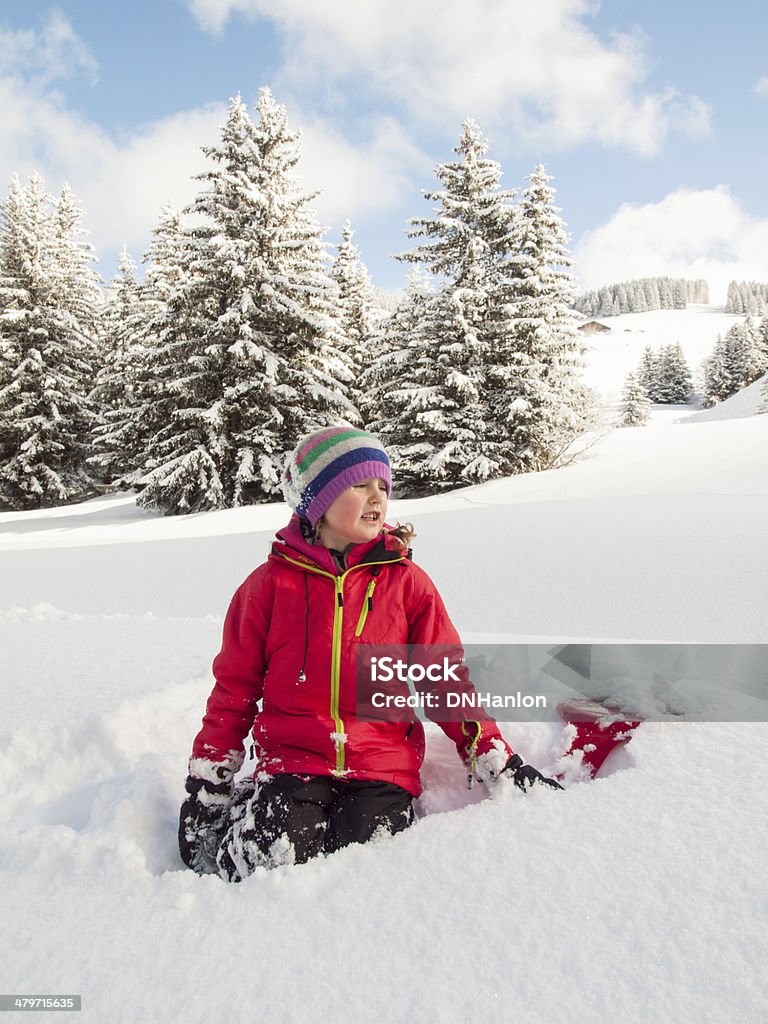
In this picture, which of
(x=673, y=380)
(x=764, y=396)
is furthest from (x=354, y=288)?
(x=673, y=380)

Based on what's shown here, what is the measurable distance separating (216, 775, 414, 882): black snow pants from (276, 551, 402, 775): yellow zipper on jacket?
79 millimetres

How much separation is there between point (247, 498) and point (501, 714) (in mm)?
11841

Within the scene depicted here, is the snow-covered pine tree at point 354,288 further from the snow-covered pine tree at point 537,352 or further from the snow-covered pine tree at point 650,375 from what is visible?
the snow-covered pine tree at point 650,375

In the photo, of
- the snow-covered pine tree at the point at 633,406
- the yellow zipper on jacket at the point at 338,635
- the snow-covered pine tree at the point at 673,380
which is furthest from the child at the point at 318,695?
the snow-covered pine tree at the point at 673,380

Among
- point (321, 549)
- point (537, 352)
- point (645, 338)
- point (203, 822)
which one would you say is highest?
point (645, 338)

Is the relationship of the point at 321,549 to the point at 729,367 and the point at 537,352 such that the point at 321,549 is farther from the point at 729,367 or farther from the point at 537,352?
the point at 729,367

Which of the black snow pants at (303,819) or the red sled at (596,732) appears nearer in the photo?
the black snow pants at (303,819)

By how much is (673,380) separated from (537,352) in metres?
48.0

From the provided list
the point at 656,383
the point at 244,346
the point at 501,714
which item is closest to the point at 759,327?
the point at 656,383

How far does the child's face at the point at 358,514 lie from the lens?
1847 mm

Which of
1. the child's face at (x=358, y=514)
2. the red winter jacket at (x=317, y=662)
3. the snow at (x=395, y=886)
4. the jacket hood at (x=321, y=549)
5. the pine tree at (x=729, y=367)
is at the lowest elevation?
the snow at (x=395, y=886)

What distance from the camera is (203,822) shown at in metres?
1.58

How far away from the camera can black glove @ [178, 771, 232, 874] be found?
1552mm

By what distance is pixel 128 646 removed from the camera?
2.97m
